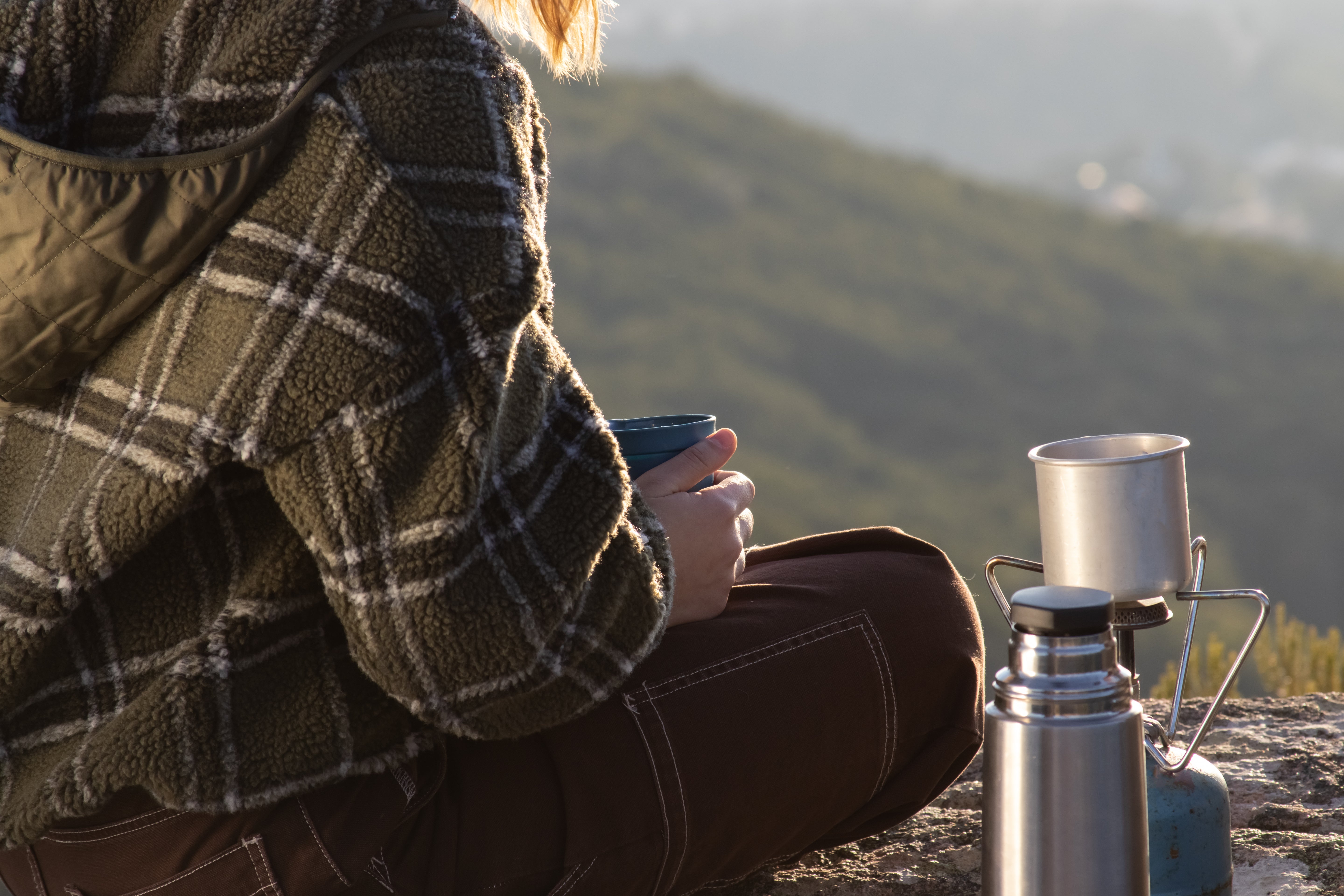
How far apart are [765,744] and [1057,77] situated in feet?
239

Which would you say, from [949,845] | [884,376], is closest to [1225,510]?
[884,376]

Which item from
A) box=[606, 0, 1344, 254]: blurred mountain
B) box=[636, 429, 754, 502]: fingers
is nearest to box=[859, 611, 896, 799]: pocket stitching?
box=[636, 429, 754, 502]: fingers

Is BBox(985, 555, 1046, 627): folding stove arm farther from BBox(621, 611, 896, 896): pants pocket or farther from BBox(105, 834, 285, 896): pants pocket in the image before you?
BBox(105, 834, 285, 896): pants pocket

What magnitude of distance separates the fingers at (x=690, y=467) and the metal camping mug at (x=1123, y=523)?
0.26 metres

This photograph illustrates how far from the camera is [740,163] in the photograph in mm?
31453

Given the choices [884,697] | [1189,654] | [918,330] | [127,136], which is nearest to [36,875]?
[127,136]

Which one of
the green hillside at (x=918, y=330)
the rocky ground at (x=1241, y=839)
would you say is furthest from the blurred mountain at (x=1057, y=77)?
the rocky ground at (x=1241, y=839)

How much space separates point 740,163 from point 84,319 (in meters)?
31.6

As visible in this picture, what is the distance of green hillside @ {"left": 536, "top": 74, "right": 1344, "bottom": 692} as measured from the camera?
76.6 ft

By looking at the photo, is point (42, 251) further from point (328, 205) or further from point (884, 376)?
point (884, 376)

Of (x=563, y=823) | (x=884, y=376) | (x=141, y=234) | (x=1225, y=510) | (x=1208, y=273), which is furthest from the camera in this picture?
(x=1208, y=273)

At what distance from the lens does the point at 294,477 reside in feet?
2.48

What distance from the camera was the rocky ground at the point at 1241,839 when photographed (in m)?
1.25

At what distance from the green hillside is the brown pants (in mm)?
18273
